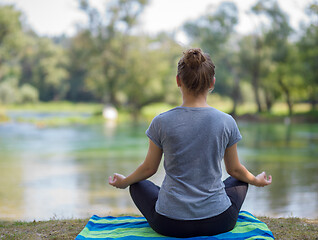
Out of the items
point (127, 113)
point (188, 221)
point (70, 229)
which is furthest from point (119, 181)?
point (127, 113)

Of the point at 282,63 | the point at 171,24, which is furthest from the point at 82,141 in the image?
the point at 171,24

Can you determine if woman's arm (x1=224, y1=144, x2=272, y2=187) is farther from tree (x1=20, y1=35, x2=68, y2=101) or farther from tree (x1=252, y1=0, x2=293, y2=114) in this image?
tree (x1=20, y1=35, x2=68, y2=101)

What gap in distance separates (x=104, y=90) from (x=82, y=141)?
1501 centimetres

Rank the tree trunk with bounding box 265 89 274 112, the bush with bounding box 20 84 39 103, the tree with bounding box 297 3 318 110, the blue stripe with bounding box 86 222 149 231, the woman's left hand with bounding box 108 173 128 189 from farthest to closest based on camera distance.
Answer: the bush with bounding box 20 84 39 103, the tree trunk with bounding box 265 89 274 112, the tree with bounding box 297 3 318 110, the blue stripe with bounding box 86 222 149 231, the woman's left hand with bounding box 108 173 128 189

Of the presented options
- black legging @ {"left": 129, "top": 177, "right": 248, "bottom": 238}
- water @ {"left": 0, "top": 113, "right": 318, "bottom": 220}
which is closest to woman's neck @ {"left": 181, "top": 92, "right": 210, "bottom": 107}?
black legging @ {"left": 129, "top": 177, "right": 248, "bottom": 238}

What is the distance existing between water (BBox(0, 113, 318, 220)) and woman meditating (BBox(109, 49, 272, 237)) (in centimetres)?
164

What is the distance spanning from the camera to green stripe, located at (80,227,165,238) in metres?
2.13

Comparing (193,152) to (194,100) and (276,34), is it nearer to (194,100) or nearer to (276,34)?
(194,100)

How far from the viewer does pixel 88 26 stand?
2656cm

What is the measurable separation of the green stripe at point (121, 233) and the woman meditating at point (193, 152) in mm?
157

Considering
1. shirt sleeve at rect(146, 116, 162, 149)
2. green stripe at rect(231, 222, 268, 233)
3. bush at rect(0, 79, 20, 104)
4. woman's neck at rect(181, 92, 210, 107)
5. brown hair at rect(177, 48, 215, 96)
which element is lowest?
bush at rect(0, 79, 20, 104)

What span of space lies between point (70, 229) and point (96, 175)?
4511 mm

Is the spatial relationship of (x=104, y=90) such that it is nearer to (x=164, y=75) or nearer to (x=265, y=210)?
(x=164, y=75)

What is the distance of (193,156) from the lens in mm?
1933
